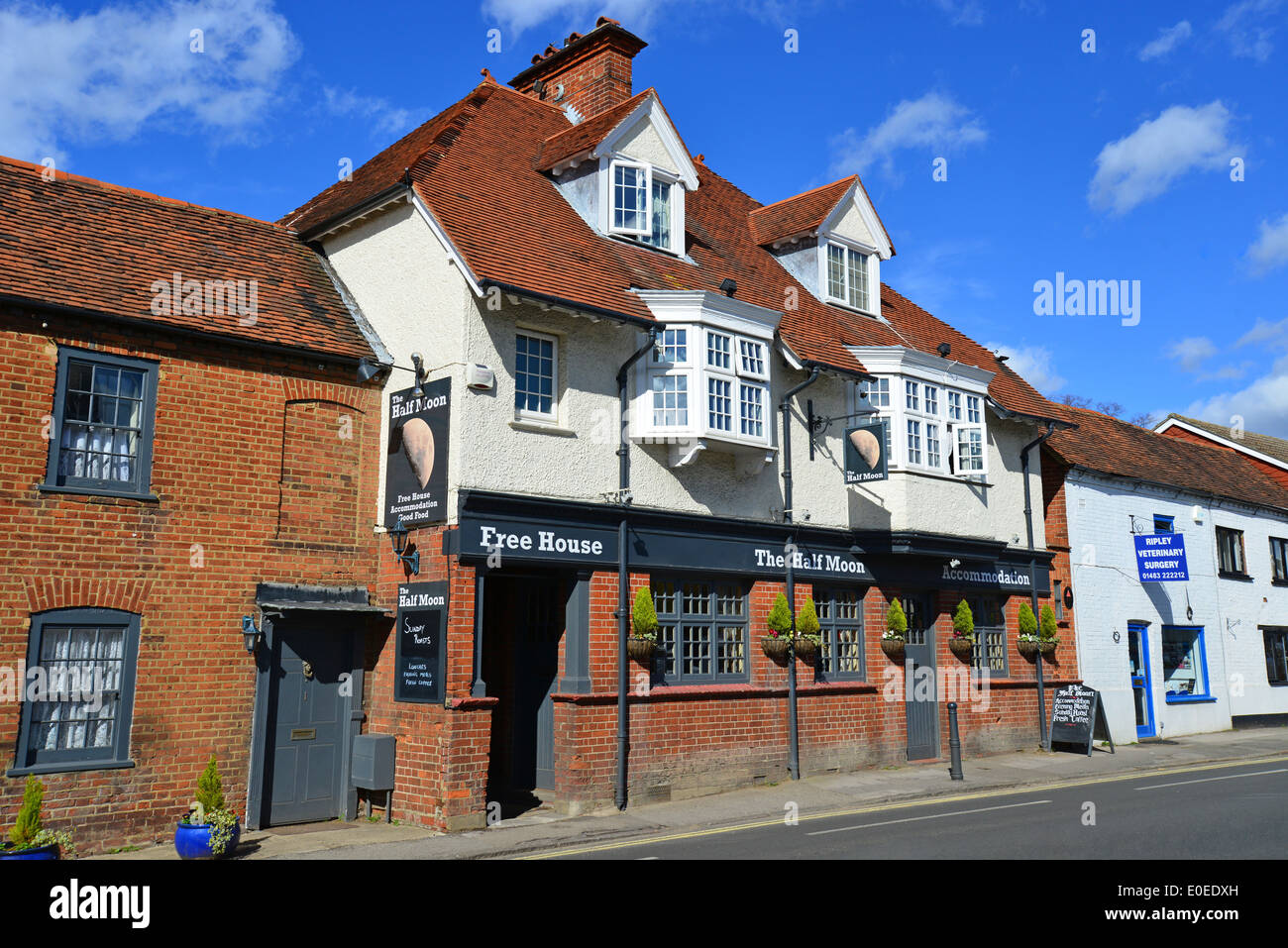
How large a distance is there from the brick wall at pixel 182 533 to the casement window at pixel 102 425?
0.11 metres

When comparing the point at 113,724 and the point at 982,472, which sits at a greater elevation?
the point at 982,472

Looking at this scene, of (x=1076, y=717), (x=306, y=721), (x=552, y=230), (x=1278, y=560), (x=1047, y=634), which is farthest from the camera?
(x=1278, y=560)

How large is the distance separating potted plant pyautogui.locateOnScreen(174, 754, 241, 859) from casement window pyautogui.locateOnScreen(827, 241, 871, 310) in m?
13.8

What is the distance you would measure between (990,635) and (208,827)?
15.2 metres

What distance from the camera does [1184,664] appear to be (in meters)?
25.4

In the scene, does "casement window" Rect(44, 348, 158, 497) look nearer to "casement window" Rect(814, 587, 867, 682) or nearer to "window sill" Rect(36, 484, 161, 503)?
"window sill" Rect(36, 484, 161, 503)

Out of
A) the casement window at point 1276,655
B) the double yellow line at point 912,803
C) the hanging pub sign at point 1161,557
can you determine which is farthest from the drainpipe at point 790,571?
the casement window at point 1276,655

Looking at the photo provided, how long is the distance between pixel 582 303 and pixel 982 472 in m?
9.55

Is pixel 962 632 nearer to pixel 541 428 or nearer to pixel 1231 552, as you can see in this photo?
pixel 541 428

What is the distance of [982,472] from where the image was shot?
19703 mm

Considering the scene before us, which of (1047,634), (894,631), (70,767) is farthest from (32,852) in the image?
(1047,634)

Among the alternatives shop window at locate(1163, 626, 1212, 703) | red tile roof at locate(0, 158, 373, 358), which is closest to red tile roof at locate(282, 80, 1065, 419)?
red tile roof at locate(0, 158, 373, 358)
